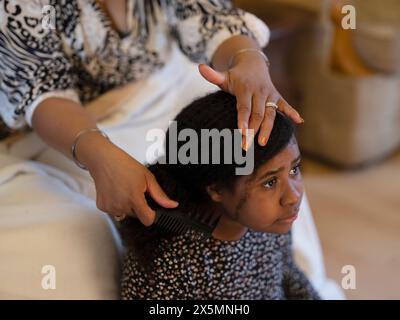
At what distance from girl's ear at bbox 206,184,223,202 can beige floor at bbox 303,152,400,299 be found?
805 mm

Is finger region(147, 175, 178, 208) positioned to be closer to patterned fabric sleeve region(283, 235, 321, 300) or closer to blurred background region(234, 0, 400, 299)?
patterned fabric sleeve region(283, 235, 321, 300)

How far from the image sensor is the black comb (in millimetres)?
751

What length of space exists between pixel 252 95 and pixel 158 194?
0.53 ft

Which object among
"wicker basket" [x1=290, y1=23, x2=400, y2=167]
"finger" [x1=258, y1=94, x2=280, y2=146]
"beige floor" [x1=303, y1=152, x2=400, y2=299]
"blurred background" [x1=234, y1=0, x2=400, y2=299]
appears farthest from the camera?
"wicker basket" [x1=290, y1=23, x2=400, y2=167]

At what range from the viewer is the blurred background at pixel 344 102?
5.90 ft

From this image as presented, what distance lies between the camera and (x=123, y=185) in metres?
0.72

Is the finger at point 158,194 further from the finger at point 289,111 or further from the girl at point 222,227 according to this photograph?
the finger at point 289,111

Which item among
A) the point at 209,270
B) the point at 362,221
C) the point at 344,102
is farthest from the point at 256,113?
the point at 344,102

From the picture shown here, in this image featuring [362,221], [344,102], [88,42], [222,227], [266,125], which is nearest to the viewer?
[266,125]

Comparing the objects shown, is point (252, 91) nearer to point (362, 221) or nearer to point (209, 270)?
point (209, 270)

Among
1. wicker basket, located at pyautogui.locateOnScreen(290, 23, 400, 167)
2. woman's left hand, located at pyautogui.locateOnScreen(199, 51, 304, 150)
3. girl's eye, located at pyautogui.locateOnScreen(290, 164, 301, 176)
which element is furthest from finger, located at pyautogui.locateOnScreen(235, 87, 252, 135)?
wicker basket, located at pyautogui.locateOnScreen(290, 23, 400, 167)

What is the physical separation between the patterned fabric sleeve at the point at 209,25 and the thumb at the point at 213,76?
19 centimetres

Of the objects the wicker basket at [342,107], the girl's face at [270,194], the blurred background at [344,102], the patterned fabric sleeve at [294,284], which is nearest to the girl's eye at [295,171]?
the girl's face at [270,194]
